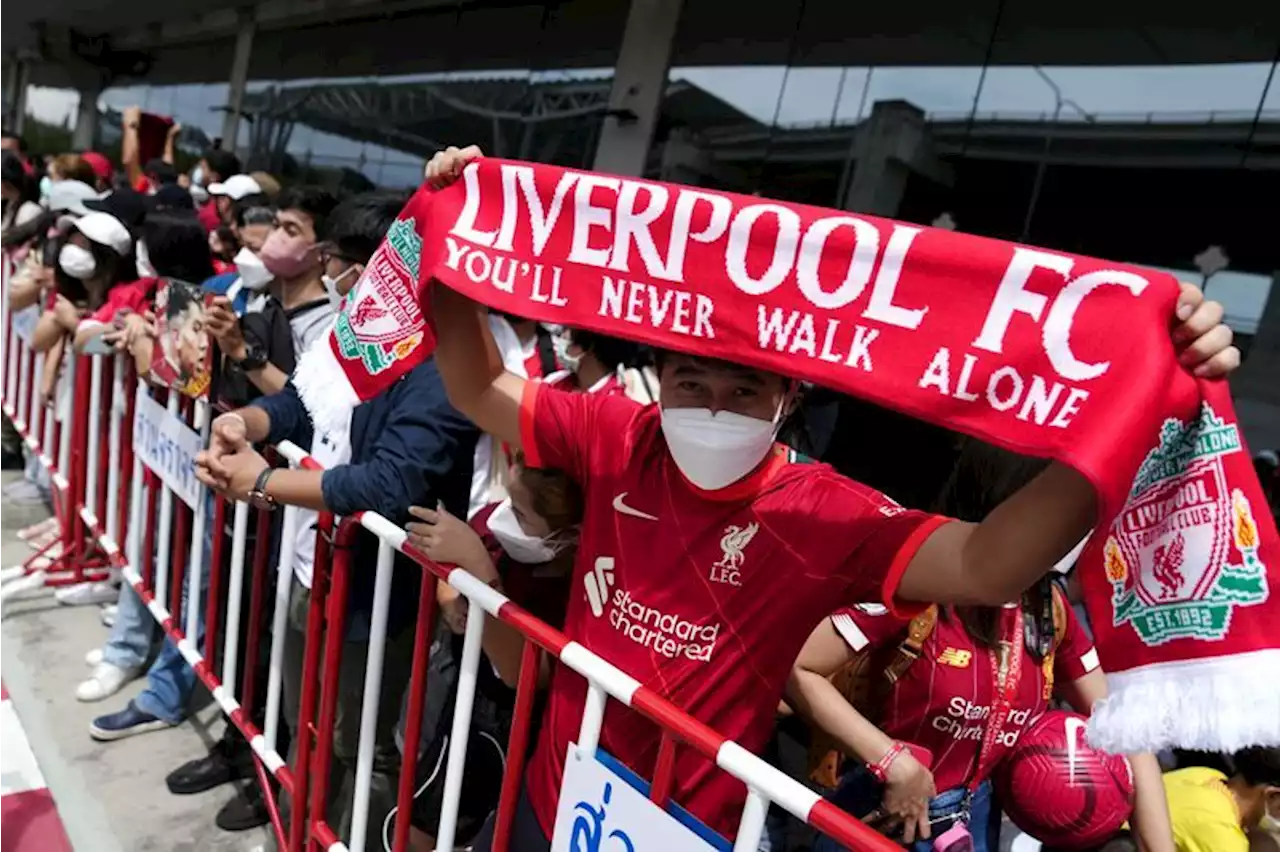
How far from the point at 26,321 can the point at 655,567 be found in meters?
4.35

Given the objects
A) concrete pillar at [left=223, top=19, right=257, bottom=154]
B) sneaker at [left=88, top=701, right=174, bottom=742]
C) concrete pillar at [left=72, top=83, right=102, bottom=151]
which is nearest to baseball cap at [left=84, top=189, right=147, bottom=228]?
sneaker at [left=88, top=701, right=174, bottom=742]

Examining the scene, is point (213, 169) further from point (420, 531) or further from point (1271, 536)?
point (1271, 536)

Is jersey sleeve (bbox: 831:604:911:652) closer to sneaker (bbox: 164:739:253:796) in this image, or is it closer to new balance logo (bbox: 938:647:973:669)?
new balance logo (bbox: 938:647:973:669)

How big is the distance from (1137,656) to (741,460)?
589 millimetres

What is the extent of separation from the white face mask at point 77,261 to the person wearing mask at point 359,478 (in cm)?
188

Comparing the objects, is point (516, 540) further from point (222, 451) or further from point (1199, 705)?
point (1199, 705)

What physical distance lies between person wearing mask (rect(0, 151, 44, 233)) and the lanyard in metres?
6.24

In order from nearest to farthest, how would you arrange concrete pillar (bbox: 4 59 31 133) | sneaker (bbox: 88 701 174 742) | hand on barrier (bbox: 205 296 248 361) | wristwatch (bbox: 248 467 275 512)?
wristwatch (bbox: 248 467 275 512), hand on barrier (bbox: 205 296 248 361), sneaker (bbox: 88 701 174 742), concrete pillar (bbox: 4 59 31 133)

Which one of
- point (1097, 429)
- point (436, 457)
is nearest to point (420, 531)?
point (436, 457)

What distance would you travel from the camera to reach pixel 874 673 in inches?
73.1

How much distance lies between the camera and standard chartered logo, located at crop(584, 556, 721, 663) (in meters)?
1.46

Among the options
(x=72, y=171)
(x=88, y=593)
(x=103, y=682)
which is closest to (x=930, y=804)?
(x=103, y=682)

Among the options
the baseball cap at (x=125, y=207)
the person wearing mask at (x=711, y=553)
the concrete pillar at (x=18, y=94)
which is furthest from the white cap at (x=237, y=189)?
the concrete pillar at (x=18, y=94)

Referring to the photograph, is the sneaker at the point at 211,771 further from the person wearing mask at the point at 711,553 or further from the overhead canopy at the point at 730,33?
the overhead canopy at the point at 730,33
